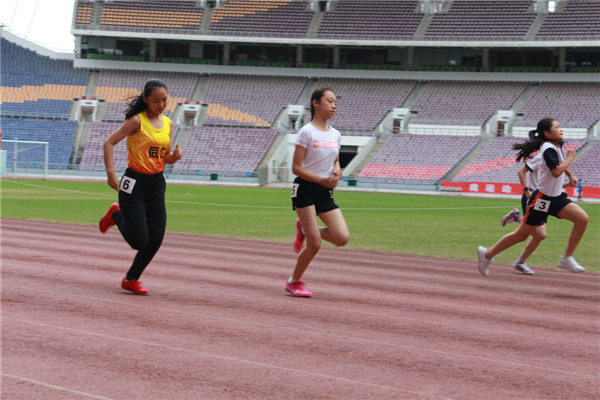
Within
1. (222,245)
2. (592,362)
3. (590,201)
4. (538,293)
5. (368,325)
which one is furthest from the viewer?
(590,201)

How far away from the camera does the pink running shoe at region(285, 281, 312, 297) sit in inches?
340

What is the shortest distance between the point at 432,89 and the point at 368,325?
60.9 metres

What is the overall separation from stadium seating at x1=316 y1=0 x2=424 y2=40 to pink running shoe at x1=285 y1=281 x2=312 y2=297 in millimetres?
60139

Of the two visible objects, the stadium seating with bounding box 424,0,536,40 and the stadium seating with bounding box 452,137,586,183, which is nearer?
the stadium seating with bounding box 452,137,586,183

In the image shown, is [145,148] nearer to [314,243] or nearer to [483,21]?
[314,243]

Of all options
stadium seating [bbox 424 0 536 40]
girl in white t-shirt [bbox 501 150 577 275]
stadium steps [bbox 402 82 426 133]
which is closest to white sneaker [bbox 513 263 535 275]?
girl in white t-shirt [bbox 501 150 577 275]

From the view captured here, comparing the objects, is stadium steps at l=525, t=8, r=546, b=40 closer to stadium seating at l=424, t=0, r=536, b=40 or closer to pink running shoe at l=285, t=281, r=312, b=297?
stadium seating at l=424, t=0, r=536, b=40

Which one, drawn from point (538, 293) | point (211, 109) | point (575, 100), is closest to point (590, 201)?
point (575, 100)

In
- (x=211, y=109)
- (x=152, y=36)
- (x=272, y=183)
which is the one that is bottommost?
(x=272, y=183)

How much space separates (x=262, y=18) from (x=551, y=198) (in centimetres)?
6235

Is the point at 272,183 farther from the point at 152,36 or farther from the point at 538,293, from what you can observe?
the point at 538,293

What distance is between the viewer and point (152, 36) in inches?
2731

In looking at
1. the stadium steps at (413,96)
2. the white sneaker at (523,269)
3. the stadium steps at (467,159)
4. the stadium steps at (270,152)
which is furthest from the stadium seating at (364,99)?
the white sneaker at (523,269)

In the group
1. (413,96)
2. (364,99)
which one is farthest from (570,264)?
(364,99)
